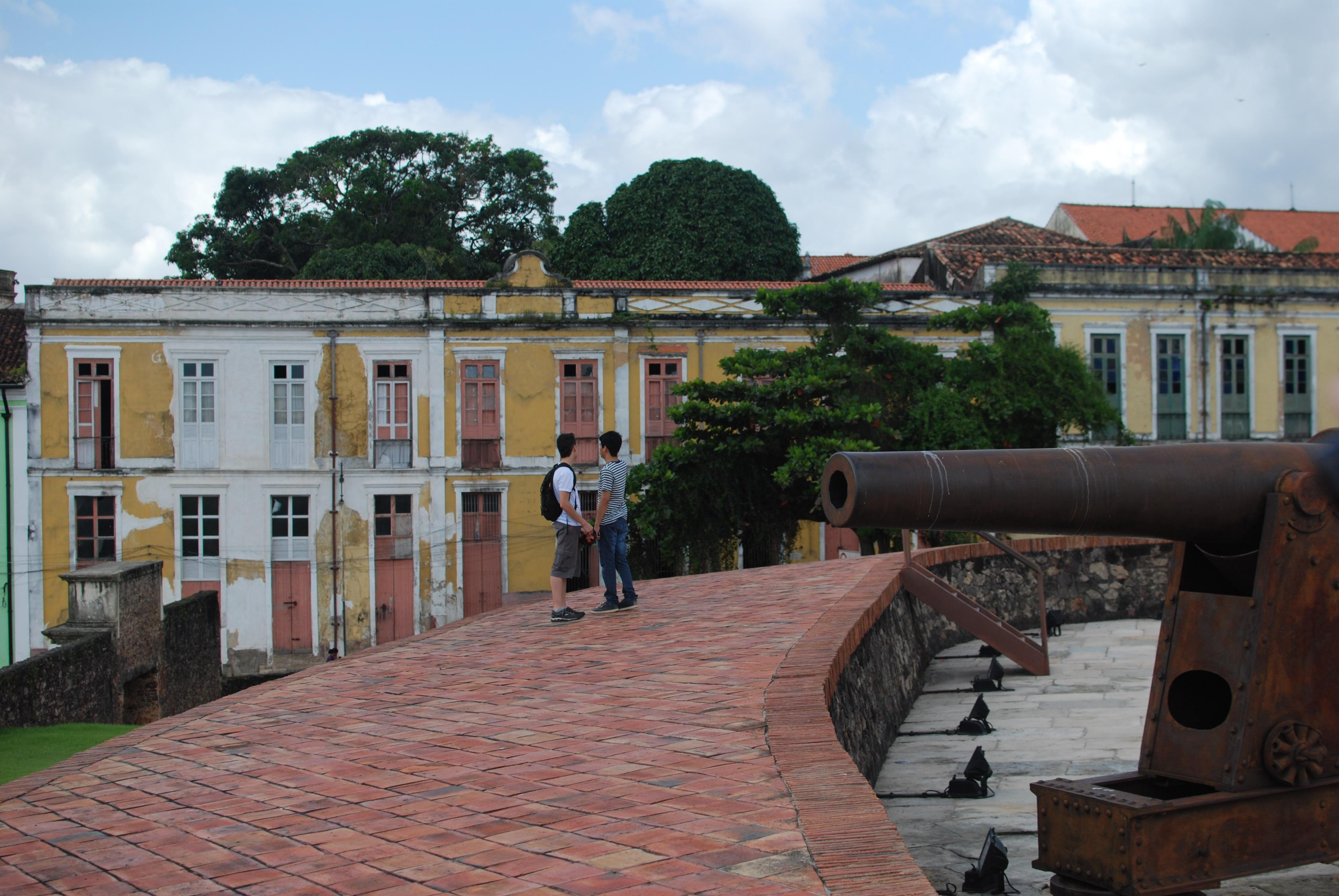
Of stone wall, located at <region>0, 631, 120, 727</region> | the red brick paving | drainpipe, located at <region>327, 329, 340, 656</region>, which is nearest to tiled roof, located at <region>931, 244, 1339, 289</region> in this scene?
drainpipe, located at <region>327, 329, 340, 656</region>

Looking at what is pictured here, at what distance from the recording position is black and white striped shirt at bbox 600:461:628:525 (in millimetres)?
9227

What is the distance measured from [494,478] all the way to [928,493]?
2324cm

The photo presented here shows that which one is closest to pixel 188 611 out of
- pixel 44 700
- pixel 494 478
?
pixel 44 700

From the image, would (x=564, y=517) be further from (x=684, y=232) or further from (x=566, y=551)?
(x=684, y=232)

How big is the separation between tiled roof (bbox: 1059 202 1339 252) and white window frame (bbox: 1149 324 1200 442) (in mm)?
10867

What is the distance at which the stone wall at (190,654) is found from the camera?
13.5 metres

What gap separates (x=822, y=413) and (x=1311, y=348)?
14776 millimetres

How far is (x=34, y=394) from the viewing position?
84.6 ft

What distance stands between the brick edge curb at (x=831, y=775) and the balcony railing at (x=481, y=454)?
19161 mm

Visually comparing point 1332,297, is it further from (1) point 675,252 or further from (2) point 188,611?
(2) point 188,611

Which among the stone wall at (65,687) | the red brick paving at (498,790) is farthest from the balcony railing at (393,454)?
the red brick paving at (498,790)

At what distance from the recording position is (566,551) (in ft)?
→ 29.8

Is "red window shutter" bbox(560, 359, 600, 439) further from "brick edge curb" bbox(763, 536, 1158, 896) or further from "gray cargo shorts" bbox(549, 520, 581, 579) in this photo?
"brick edge curb" bbox(763, 536, 1158, 896)

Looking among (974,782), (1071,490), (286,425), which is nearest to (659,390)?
(286,425)
